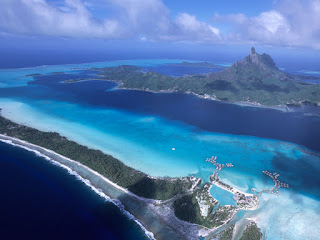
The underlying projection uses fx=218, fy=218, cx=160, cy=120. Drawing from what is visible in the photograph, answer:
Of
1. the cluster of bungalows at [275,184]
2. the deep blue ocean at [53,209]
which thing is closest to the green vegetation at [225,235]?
the deep blue ocean at [53,209]

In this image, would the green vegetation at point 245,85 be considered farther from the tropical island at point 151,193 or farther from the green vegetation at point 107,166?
the tropical island at point 151,193

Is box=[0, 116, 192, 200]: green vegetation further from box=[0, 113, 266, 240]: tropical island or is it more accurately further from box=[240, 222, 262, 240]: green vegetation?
box=[240, 222, 262, 240]: green vegetation

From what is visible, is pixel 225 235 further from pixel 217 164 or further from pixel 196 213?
pixel 217 164

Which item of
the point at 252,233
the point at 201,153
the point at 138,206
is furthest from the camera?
the point at 201,153

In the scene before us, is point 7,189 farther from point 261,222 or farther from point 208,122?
point 208,122

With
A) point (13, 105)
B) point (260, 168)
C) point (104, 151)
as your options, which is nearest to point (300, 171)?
point (260, 168)

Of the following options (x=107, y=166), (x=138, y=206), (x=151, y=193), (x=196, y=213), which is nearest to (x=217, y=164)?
(x=196, y=213)
